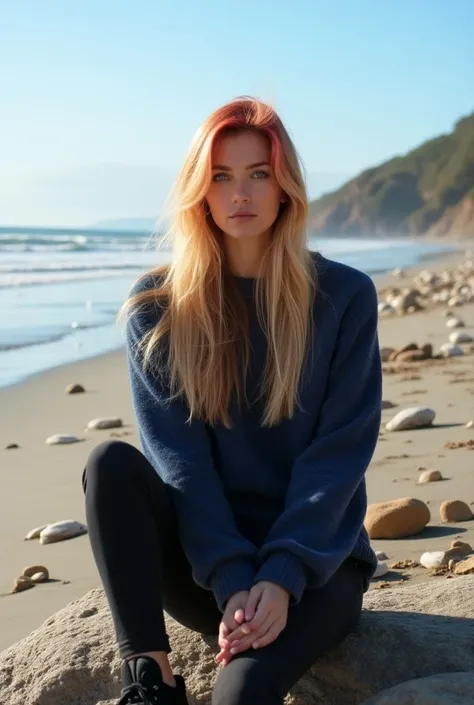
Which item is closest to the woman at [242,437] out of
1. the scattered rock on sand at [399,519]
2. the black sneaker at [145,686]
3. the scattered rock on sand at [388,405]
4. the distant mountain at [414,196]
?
the black sneaker at [145,686]

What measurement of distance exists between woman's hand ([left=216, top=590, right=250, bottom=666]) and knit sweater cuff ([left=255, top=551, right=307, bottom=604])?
0.06 metres

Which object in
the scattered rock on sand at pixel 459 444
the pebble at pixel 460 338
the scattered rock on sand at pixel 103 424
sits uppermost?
the scattered rock on sand at pixel 459 444

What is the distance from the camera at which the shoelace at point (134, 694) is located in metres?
2.84

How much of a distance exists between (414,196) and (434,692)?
113254 millimetres

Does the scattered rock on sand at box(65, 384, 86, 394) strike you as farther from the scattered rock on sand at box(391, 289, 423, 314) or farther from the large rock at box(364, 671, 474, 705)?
the scattered rock on sand at box(391, 289, 423, 314)

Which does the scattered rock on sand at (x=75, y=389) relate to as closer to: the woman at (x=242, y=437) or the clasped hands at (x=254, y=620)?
the woman at (x=242, y=437)

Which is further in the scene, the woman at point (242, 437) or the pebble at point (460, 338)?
the pebble at point (460, 338)

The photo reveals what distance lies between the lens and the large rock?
269 centimetres

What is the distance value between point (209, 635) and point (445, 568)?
119 centimetres

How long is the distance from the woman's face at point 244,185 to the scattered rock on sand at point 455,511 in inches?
72.8

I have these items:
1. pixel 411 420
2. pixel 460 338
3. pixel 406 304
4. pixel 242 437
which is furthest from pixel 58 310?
pixel 242 437

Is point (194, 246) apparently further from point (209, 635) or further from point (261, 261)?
point (209, 635)

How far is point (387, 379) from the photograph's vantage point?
8.73 metres

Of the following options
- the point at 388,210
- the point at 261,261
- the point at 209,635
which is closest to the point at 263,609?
the point at 209,635
